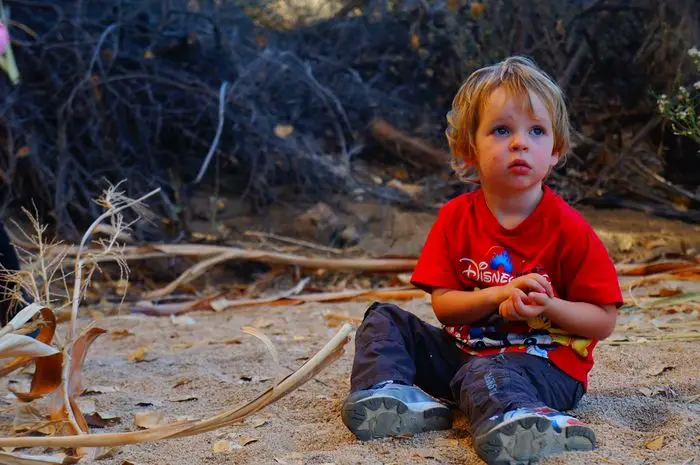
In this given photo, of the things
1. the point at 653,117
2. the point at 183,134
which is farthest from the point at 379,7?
the point at 653,117

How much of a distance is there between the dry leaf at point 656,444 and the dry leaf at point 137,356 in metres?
1.60

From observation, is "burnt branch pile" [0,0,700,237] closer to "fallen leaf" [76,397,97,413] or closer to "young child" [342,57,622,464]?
"fallen leaf" [76,397,97,413]

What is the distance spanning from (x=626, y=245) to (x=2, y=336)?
10.1 feet

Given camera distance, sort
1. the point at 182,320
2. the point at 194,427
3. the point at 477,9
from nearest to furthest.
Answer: the point at 194,427
the point at 182,320
the point at 477,9

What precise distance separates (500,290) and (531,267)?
0.13 meters

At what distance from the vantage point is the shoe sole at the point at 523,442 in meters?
1.53

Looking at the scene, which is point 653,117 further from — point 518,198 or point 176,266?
point 518,198

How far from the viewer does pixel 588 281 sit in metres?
1.81

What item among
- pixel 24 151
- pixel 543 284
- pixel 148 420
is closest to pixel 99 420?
pixel 148 420

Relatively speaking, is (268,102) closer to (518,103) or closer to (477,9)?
(477,9)

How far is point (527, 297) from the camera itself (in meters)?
1.69

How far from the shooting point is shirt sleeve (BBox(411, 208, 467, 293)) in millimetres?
1934

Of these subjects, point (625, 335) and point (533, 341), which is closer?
point (533, 341)

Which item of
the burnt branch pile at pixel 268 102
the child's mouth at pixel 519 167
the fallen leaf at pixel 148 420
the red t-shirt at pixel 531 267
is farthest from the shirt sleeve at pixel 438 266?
the burnt branch pile at pixel 268 102
